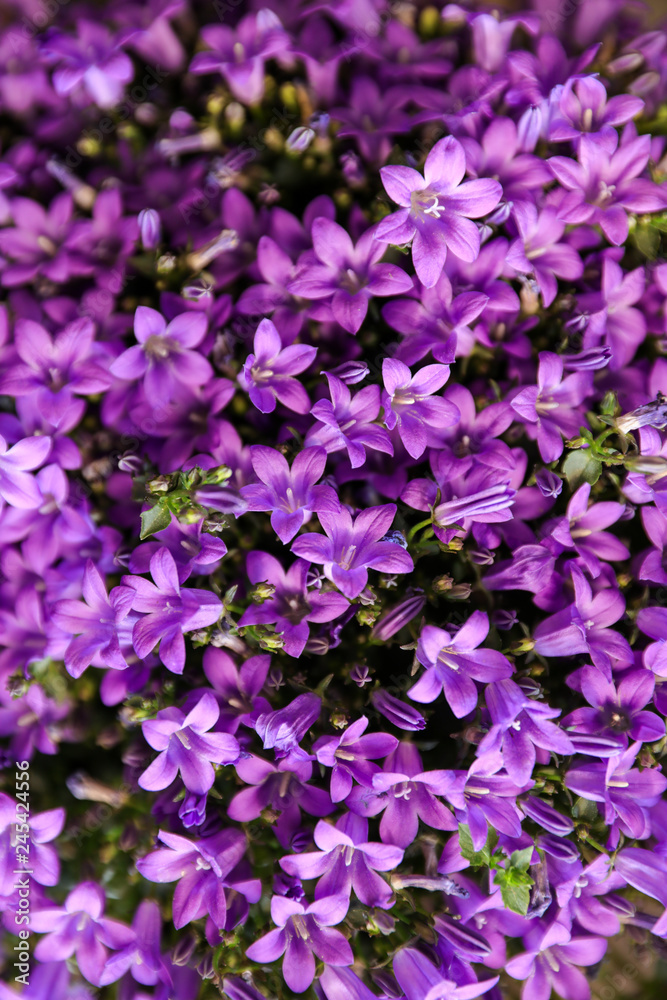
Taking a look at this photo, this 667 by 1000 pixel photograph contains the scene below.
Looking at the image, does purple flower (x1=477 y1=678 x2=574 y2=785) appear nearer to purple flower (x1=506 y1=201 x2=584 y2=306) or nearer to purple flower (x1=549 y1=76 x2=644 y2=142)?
purple flower (x1=506 y1=201 x2=584 y2=306)

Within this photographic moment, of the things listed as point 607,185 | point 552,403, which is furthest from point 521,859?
point 607,185

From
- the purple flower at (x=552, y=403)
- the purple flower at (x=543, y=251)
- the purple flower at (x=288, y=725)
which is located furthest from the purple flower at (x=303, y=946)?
the purple flower at (x=543, y=251)

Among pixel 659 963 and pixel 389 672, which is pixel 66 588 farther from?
pixel 659 963

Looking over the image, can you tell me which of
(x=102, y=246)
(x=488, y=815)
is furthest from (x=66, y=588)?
(x=488, y=815)

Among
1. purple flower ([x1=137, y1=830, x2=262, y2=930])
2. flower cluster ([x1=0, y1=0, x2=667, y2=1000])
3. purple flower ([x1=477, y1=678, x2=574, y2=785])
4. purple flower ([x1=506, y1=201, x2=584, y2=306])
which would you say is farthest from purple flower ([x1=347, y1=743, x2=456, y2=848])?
purple flower ([x1=506, y1=201, x2=584, y2=306])

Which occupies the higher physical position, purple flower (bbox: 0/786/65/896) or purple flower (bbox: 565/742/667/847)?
purple flower (bbox: 565/742/667/847)

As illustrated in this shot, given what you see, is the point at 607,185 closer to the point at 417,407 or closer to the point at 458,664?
the point at 417,407

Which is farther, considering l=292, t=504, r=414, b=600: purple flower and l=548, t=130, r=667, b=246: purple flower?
l=548, t=130, r=667, b=246: purple flower
